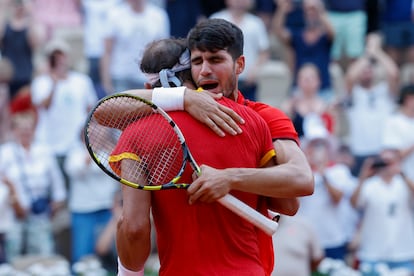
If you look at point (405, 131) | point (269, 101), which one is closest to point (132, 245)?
point (405, 131)

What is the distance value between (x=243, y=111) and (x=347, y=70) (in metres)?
8.59

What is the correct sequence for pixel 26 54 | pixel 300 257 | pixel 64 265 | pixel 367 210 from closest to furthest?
pixel 300 257, pixel 64 265, pixel 367 210, pixel 26 54

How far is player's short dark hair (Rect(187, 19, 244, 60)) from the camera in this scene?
13.9 ft

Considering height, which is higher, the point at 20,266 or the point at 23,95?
the point at 23,95

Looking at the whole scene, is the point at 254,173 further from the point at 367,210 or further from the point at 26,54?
the point at 26,54

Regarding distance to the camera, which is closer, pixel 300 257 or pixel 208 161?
pixel 208 161

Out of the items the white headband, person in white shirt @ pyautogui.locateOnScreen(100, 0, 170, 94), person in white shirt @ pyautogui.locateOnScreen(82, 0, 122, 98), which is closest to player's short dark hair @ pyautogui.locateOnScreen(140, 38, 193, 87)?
the white headband

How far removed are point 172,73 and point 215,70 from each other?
7.5 inches

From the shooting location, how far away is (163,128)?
4121 millimetres

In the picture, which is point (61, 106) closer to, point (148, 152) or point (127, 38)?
point (127, 38)

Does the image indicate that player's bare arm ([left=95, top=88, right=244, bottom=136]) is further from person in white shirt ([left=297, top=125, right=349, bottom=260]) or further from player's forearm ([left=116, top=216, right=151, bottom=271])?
person in white shirt ([left=297, top=125, right=349, bottom=260])

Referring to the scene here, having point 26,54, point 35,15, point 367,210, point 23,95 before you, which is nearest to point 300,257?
point 367,210

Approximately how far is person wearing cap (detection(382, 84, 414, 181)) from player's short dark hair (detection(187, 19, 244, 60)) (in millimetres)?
6354

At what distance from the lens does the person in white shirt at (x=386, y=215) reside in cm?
990
